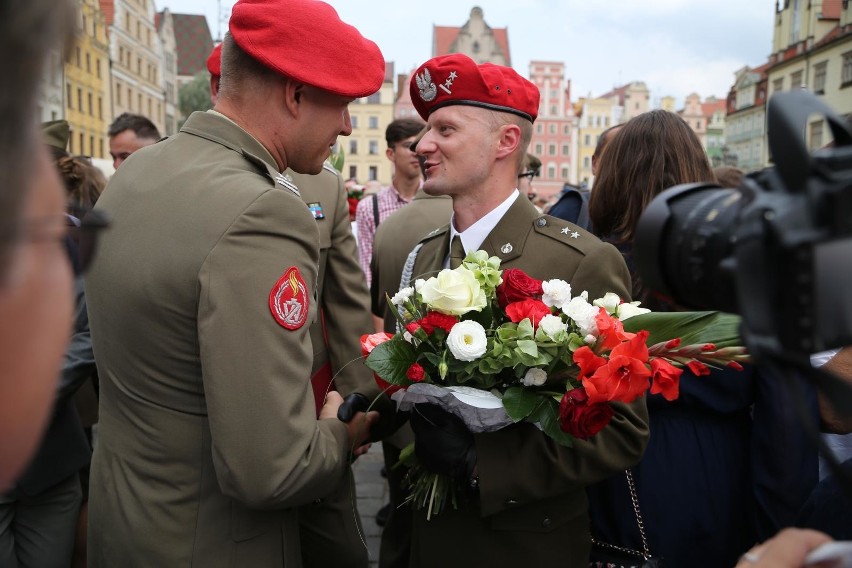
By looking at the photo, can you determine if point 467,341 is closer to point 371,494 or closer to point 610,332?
point 610,332

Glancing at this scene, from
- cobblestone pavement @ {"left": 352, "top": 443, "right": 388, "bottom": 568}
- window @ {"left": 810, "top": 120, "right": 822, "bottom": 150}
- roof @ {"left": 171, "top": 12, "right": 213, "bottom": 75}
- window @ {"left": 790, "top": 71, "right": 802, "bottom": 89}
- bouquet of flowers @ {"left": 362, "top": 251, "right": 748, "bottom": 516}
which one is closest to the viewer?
window @ {"left": 810, "top": 120, "right": 822, "bottom": 150}

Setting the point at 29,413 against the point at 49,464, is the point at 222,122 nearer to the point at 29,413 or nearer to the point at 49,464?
the point at 29,413

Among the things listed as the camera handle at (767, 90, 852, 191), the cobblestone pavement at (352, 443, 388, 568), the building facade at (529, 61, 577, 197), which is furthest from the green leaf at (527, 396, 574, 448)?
the building facade at (529, 61, 577, 197)

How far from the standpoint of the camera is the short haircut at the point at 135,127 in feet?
20.6

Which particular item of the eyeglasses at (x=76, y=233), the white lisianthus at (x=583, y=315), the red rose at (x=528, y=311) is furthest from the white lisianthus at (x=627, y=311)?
the eyeglasses at (x=76, y=233)

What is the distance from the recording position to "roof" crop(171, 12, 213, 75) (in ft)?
260

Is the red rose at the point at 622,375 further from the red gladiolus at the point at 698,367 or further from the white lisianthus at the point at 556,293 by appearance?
the white lisianthus at the point at 556,293

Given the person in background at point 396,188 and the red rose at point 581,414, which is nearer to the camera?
the red rose at point 581,414

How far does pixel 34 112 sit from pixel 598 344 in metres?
1.55

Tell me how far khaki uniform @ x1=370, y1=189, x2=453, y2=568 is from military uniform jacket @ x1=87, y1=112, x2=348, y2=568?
1026 millimetres

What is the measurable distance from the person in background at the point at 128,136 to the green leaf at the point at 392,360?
474cm

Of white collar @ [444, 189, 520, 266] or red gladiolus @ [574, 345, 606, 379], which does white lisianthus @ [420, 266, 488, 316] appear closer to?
red gladiolus @ [574, 345, 606, 379]

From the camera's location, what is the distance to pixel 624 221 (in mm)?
3225

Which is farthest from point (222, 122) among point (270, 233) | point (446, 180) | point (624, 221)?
point (624, 221)
